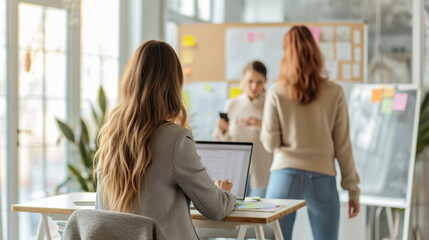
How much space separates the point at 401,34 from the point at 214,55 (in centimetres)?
149

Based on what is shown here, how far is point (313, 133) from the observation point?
3.11m

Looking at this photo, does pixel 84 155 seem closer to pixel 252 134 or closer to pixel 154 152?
pixel 252 134

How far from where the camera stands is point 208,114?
5039mm

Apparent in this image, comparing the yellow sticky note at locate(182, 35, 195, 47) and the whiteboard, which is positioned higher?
the yellow sticky note at locate(182, 35, 195, 47)

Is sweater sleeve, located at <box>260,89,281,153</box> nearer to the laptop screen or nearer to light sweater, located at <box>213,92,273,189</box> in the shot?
the laptop screen

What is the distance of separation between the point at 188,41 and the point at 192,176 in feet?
10.3

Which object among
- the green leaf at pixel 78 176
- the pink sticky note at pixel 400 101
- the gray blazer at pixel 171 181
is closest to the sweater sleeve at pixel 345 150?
the gray blazer at pixel 171 181

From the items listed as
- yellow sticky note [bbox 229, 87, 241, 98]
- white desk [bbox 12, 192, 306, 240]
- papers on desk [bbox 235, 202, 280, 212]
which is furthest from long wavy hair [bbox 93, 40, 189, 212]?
yellow sticky note [bbox 229, 87, 241, 98]

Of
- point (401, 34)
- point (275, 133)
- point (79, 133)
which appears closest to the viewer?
point (275, 133)

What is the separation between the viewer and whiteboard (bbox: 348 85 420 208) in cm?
432

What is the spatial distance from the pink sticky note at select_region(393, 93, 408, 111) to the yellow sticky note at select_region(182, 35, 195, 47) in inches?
64.7

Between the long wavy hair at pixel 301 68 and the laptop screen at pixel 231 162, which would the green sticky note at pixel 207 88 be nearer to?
the long wavy hair at pixel 301 68

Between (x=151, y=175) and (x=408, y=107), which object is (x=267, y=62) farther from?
(x=151, y=175)

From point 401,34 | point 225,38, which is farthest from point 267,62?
point 401,34
